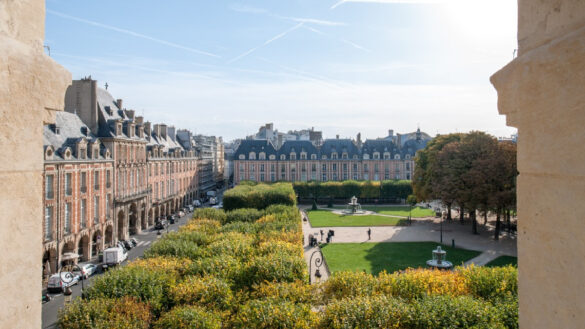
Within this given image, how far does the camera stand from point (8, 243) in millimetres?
2305

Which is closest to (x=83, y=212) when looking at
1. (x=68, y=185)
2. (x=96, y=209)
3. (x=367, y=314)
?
(x=96, y=209)

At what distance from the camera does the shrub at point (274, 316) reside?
966 centimetres

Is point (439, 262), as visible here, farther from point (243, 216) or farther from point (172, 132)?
point (172, 132)

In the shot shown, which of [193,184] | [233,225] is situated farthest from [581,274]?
[193,184]

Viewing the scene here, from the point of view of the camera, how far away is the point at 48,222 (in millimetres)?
26844

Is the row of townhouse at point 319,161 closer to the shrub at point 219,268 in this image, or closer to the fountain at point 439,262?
the fountain at point 439,262

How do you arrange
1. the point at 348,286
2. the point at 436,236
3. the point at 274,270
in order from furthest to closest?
1. the point at 436,236
2. the point at 274,270
3. the point at 348,286

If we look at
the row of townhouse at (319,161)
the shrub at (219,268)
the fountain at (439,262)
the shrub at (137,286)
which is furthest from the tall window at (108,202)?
the row of townhouse at (319,161)

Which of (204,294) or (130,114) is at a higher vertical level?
(130,114)

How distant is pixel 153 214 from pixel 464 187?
36490mm

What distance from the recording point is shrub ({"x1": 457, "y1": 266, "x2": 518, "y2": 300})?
11812mm

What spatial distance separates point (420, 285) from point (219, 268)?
6955 millimetres

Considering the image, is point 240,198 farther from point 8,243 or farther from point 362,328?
point 8,243

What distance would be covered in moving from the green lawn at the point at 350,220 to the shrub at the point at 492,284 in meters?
28.4
